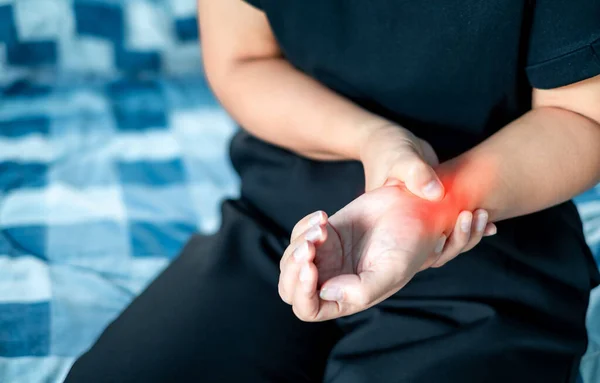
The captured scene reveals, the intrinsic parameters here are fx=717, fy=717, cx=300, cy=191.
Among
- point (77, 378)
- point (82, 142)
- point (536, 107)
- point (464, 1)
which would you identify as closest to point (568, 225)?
point (536, 107)

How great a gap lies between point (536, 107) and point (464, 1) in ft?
0.45

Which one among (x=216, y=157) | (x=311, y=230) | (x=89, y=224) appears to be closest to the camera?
(x=311, y=230)

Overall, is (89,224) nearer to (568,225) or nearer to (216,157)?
(216,157)

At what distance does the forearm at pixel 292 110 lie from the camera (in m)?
0.73

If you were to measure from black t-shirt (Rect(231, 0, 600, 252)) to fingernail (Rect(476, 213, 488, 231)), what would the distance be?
0.16 meters

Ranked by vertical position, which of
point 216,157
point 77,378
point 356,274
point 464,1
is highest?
point 464,1

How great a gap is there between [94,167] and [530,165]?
0.78m

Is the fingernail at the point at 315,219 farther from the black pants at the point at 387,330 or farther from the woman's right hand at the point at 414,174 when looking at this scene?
the black pants at the point at 387,330

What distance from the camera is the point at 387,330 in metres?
0.68

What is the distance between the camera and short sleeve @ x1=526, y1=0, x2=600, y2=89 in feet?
2.03

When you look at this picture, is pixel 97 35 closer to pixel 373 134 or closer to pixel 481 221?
pixel 373 134

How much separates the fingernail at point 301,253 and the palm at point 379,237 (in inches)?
1.1

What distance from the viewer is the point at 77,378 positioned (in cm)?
67

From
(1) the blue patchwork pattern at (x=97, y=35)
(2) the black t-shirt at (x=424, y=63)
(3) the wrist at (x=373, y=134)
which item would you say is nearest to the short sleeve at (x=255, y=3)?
(2) the black t-shirt at (x=424, y=63)
